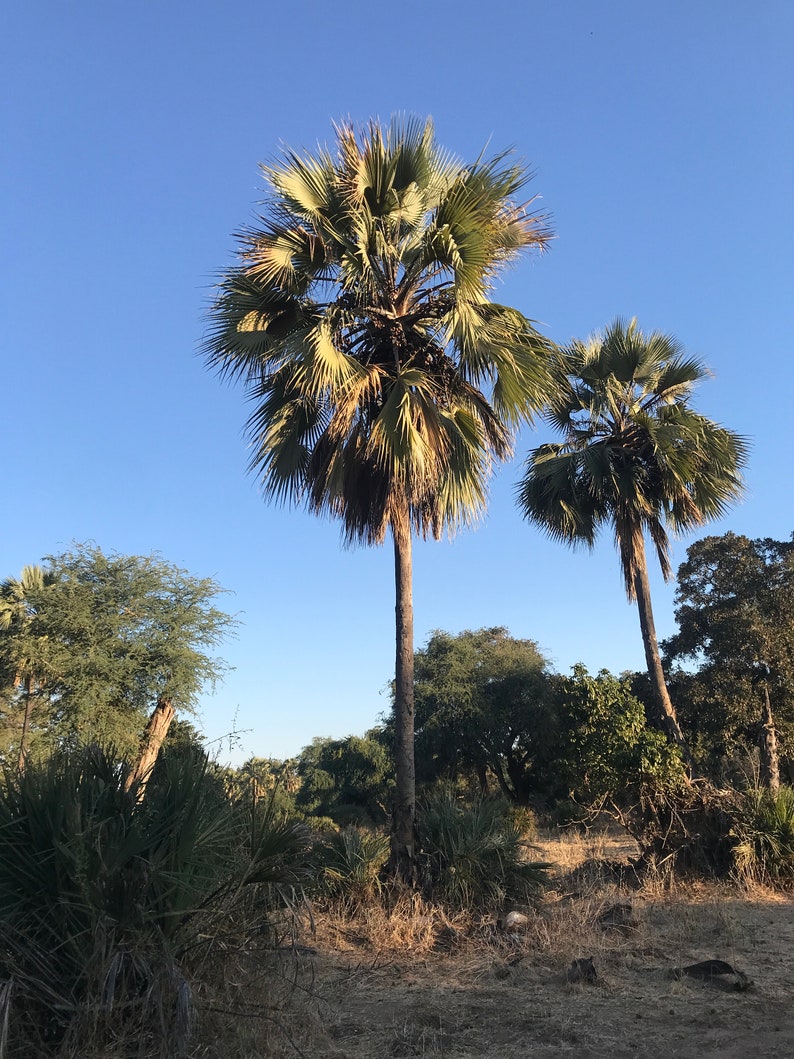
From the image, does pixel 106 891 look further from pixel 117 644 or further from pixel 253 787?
pixel 117 644

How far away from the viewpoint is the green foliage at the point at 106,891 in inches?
157

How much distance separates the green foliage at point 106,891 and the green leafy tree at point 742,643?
17.7m

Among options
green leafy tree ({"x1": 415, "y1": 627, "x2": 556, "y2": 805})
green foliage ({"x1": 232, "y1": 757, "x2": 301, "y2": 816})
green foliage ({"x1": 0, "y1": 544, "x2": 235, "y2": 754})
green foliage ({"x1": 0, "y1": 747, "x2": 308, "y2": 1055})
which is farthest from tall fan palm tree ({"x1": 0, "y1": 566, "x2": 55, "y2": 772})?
green leafy tree ({"x1": 415, "y1": 627, "x2": 556, "y2": 805})

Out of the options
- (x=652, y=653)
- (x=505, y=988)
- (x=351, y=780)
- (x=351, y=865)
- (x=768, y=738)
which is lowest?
(x=505, y=988)

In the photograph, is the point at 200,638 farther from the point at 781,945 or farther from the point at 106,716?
the point at 781,945

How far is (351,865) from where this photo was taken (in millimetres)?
9664

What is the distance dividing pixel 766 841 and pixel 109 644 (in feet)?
48.3

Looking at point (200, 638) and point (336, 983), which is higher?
point (200, 638)

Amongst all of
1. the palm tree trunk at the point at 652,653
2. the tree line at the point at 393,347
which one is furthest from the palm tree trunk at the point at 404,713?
the palm tree trunk at the point at 652,653

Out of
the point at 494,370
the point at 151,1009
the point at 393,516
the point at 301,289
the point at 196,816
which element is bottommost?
the point at 151,1009

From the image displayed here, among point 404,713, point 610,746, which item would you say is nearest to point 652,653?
point 610,746

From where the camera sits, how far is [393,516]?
428 inches

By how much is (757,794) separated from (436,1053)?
28.4 ft

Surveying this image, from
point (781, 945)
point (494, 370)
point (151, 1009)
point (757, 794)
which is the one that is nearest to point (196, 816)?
point (151, 1009)
